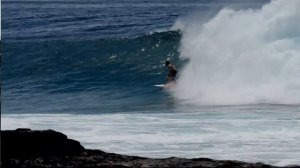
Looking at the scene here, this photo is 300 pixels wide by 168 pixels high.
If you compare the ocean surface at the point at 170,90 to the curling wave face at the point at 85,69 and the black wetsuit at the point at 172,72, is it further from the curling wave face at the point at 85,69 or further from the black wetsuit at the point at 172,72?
the black wetsuit at the point at 172,72

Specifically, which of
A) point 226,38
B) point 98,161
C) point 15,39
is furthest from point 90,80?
point 98,161

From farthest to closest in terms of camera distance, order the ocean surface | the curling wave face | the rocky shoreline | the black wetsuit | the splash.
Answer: the black wetsuit
the curling wave face
the splash
the ocean surface
the rocky shoreline

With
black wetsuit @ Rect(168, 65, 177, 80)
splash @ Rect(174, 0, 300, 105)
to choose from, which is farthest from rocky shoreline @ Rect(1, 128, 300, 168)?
black wetsuit @ Rect(168, 65, 177, 80)

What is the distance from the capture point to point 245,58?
25.1 metres

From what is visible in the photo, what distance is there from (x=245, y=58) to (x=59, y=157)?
53.6 ft

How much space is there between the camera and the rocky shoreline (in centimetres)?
911

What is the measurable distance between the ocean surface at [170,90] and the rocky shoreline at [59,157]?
2.81m

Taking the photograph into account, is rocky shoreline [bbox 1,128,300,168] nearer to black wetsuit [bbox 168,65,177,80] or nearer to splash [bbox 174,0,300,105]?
splash [bbox 174,0,300,105]

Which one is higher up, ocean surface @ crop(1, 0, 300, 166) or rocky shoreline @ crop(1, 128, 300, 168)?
ocean surface @ crop(1, 0, 300, 166)

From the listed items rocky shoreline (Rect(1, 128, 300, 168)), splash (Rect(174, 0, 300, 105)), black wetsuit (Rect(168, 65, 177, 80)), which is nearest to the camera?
rocky shoreline (Rect(1, 128, 300, 168))

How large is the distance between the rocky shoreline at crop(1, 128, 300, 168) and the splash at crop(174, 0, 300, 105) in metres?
11.2

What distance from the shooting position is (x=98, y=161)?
927 centimetres

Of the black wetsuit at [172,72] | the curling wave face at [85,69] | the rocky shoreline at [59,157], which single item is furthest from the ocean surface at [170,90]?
the rocky shoreline at [59,157]

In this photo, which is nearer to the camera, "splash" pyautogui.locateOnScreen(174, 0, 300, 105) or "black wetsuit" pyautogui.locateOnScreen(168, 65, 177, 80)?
"splash" pyautogui.locateOnScreen(174, 0, 300, 105)
